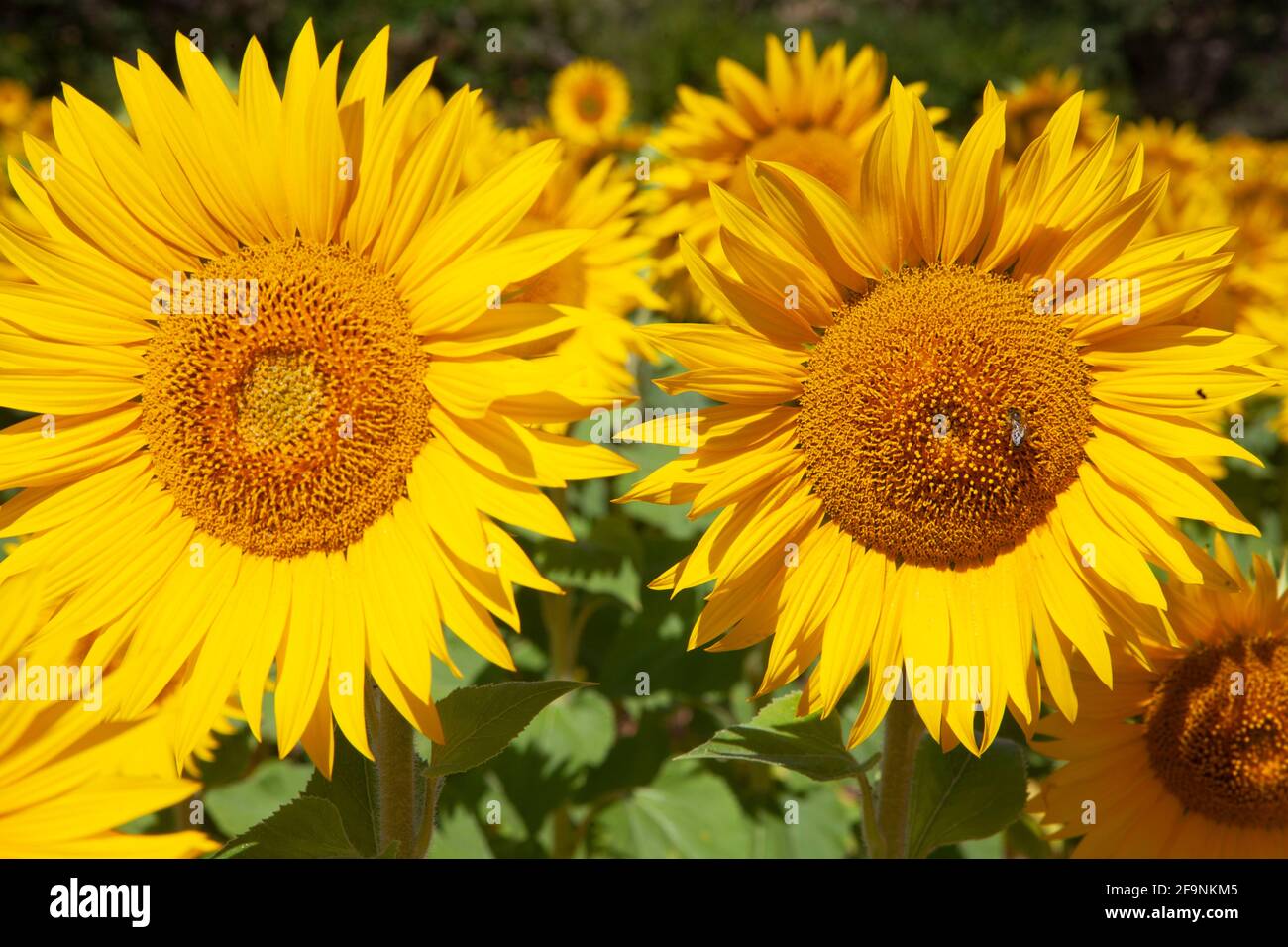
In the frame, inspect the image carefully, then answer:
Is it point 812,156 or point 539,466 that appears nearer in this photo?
point 539,466

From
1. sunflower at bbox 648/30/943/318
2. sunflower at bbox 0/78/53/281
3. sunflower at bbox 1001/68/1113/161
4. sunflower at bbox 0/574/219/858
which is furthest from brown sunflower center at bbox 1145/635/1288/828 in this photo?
sunflower at bbox 0/78/53/281

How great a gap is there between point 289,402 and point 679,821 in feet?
7.59

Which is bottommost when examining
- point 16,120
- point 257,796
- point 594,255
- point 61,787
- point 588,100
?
point 257,796

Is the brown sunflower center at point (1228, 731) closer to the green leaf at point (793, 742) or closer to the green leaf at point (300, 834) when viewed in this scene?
the green leaf at point (793, 742)

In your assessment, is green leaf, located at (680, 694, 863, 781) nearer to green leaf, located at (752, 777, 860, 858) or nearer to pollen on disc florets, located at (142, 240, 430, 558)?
pollen on disc florets, located at (142, 240, 430, 558)

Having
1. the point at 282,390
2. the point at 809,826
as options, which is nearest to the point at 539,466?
the point at 282,390

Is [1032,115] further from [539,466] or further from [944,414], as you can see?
[539,466]

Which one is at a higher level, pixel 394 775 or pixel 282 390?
pixel 282 390

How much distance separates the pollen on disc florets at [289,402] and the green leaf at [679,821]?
6.92 ft

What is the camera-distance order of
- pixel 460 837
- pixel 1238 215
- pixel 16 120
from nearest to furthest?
pixel 460 837
pixel 1238 215
pixel 16 120

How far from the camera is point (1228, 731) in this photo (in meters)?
2.63

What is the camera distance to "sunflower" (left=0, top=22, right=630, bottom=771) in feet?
7.23

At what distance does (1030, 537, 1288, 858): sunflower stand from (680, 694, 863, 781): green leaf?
1.91 ft

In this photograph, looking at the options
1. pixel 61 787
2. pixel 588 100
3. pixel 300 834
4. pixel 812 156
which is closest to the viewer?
pixel 61 787
